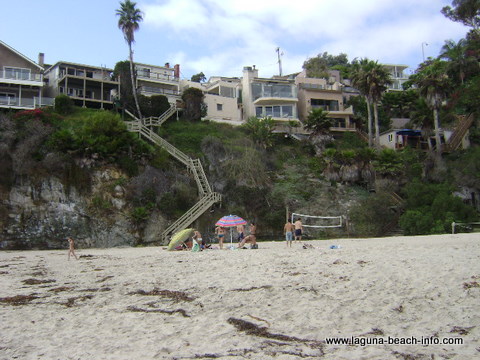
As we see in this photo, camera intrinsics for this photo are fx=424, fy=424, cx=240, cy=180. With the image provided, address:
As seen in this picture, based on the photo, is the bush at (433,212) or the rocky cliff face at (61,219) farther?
the rocky cliff face at (61,219)

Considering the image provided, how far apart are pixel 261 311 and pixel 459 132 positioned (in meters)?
38.9

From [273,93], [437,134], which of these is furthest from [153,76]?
[437,134]

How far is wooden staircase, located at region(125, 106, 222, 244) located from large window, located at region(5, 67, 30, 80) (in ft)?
29.5

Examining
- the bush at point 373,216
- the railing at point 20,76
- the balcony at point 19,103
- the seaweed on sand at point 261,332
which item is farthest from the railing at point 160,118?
the seaweed on sand at point 261,332

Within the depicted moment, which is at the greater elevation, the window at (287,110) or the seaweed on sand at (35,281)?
the window at (287,110)

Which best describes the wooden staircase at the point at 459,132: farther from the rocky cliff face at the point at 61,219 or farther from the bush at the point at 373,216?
the rocky cliff face at the point at 61,219

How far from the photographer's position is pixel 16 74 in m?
35.8

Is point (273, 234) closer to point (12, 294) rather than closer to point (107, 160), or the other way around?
point (107, 160)

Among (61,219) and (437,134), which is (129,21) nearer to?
(61,219)

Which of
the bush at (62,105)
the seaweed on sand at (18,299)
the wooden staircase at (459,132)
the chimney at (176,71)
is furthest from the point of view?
the chimney at (176,71)

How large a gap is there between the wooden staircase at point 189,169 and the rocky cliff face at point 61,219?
1.44 m

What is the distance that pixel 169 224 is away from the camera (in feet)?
93.6

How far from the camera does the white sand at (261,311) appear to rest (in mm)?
6293

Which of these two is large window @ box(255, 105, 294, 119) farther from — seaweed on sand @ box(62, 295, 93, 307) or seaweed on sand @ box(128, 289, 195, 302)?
seaweed on sand @ box(62, 295, 93, 307)
